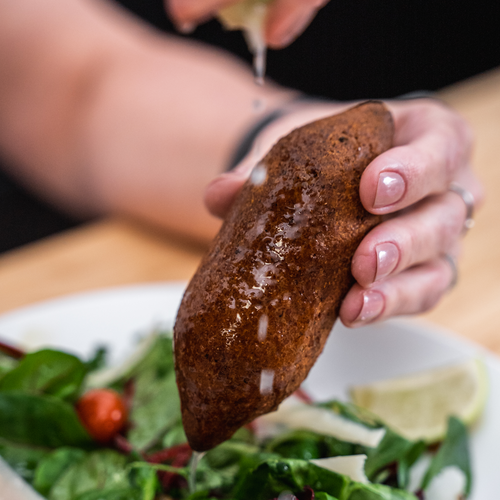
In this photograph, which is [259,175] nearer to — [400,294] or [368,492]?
[400,294]

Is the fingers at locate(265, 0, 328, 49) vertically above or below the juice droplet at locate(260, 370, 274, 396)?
above

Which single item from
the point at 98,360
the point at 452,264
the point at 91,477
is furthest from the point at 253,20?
the point at 98,360

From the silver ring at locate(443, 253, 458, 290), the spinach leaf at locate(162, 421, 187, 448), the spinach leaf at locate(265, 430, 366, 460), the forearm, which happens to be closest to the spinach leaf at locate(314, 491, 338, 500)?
the spinach leaf at locate(265, 430, 366, 460)

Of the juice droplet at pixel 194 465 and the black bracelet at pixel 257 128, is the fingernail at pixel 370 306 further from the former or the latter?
the black bracelet at pixel 257 128

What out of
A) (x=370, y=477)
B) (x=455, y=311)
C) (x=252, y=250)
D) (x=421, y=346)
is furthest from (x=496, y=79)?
(x=252, y=250)

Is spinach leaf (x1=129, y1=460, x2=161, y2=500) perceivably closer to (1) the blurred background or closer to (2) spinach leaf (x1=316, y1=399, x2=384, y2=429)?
(2) spinach leaf (x1=316, y1=399, x2=384, y2=429)

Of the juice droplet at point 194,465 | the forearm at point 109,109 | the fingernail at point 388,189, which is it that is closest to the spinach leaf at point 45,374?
the juice droplet at point 194,465
